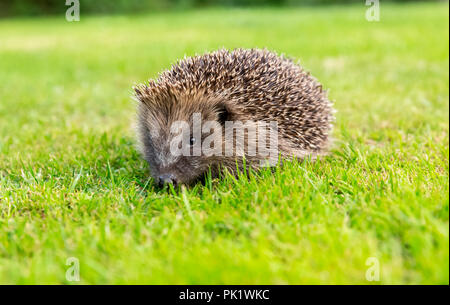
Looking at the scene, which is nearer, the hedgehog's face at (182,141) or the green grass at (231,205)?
the green grass at (231,205)

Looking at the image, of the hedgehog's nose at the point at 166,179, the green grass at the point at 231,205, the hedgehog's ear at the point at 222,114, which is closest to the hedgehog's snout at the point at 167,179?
the hedgehog's nose at the point at 166,179

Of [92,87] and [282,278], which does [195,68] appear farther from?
[92,87]

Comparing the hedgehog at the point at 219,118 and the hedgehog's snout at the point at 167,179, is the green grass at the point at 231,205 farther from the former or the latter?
the hedgehog at the point at 219,118

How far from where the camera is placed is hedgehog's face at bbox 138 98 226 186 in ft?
14.5

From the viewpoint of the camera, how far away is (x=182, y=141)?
4.48 meters

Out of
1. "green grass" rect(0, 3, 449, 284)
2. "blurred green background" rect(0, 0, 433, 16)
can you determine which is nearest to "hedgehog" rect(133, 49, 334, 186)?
"green grass" rect(0, 3, 449, 284)

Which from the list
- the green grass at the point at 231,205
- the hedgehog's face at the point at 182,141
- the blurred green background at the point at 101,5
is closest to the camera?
the green grass at the point at 231,205

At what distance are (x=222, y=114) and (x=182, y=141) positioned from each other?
0.55 meters

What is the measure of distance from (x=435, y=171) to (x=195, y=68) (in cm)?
268

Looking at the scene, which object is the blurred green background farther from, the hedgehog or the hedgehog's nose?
the hedgehog's nose

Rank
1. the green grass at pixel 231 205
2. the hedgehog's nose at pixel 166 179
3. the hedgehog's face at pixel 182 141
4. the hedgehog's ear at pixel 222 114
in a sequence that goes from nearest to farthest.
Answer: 1. the green grass at pixel 231 205
2. the hedgehog's nose at pixel 166 179
3. the hedgehog's face at pixel 182 141
4. the hedgehog's ear at pixel 222 114


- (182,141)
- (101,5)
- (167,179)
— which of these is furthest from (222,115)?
(101,5)

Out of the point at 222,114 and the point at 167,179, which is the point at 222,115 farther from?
the point at 167,179

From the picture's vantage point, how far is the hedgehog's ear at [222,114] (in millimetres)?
4652
